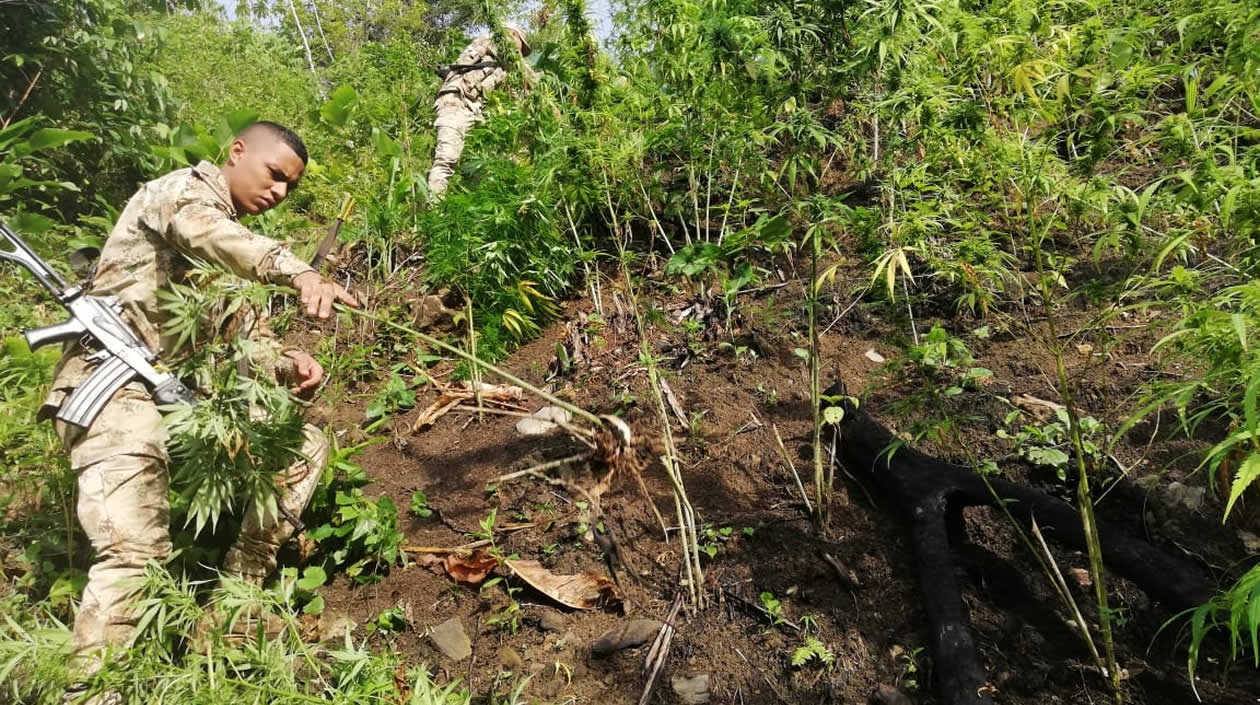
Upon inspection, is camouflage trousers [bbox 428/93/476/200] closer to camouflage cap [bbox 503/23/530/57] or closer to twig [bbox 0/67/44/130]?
camouflage cap [bbox 503/23/530/57]

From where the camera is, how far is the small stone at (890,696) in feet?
6.23

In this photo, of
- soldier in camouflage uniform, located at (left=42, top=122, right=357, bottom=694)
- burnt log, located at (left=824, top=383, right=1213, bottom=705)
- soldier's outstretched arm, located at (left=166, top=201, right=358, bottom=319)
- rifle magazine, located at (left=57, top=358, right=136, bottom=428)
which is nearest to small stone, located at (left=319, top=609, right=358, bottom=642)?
soldier in camouflage uniform, located at (left=42, top=122, right=357, bottom=694)

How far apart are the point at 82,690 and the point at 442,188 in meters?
3.89

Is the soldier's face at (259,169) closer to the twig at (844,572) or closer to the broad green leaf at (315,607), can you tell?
the broad green leaf at (315,607)

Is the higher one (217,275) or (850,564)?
(217,275)

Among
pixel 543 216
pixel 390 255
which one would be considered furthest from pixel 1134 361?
pixel 390 255

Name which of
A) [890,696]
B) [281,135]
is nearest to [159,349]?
[281,135]

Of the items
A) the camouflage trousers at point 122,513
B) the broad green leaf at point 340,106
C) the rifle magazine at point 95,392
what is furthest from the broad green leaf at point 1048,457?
the broad green leaf at point 340,106

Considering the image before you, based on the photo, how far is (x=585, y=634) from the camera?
7.54 feet

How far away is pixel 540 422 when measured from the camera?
3.33 meters

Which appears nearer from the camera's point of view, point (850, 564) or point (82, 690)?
point (82, 690)

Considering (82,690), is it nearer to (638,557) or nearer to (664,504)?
(638,557)

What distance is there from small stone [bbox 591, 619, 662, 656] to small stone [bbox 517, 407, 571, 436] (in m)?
1.15

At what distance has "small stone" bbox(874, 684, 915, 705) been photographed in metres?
1.90
